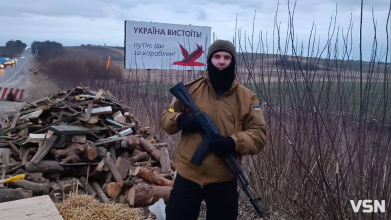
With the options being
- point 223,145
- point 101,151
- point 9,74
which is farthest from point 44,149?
point 9,74

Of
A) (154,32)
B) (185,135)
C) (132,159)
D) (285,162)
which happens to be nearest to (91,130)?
(132,159)

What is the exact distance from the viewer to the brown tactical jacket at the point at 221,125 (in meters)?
2.76

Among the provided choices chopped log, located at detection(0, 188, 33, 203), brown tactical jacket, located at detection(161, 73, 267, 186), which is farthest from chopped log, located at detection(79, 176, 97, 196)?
brown tactical jacket, located at detection(161, 73, 267, 186)

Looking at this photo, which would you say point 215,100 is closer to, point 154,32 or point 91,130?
point 91,130

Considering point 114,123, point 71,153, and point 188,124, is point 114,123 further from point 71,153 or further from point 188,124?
point 188,124

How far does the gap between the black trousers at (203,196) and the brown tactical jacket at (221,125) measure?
0.06m

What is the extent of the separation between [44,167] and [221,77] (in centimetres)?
334

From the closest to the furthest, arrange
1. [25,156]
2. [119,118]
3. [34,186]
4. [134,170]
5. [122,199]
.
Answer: [34,186] → [122,199] → [134,170] → [25,156] → [119,118]

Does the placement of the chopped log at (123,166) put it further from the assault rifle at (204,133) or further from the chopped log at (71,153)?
the assault rifle at (204,133)

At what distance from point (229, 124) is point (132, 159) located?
330cm

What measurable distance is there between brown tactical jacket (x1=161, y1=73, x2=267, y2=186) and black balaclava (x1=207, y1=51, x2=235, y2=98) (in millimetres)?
35

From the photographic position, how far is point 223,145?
2.65 metres

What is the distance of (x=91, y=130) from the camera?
6020 millimetres

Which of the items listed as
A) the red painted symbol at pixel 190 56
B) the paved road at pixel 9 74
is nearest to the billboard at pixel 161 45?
the red painted symbol at pixel 190 56
